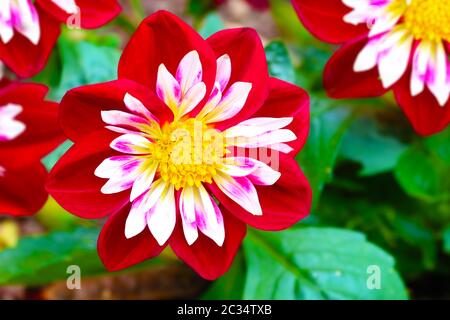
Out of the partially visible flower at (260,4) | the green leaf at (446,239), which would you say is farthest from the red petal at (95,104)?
the partially visible flower at (260,4)

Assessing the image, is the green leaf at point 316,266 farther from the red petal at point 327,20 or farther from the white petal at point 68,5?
the white petal at point 68,5

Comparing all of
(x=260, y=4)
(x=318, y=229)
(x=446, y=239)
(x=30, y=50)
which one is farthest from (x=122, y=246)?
(x=260, y=4)

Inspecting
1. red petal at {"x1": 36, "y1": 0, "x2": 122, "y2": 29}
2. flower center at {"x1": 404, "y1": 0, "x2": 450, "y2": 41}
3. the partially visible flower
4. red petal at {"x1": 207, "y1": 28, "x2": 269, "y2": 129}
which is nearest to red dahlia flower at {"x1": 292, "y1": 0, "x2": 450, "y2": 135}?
flower center at {"x1": 404, "y1": 0, "x2": 450, "y2": 41}

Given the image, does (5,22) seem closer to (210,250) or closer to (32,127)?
(32,127)

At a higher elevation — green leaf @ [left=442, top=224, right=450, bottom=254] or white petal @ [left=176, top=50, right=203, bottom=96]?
white petal @ [left=176, top=50, right=203, bottom=96]

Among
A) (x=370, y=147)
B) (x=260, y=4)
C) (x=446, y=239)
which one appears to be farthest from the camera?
(x=260, y=4)

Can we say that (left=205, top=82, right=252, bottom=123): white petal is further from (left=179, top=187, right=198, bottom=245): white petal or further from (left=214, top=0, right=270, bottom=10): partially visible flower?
(left=214, top=0, right=270, bottom=10): partially visible flower
